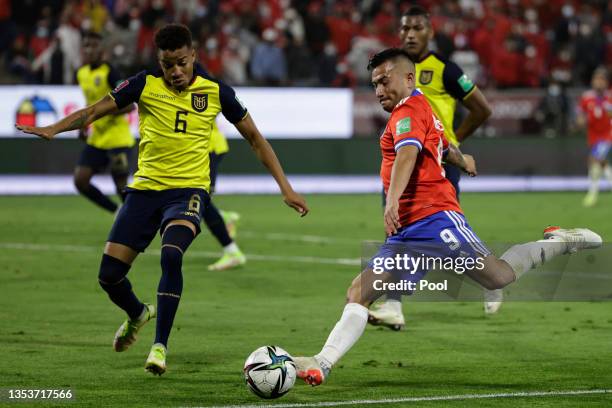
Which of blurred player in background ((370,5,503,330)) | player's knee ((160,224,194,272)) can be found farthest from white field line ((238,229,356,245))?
player's knee ((160,224,194,272))

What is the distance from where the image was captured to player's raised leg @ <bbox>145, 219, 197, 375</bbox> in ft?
25.5

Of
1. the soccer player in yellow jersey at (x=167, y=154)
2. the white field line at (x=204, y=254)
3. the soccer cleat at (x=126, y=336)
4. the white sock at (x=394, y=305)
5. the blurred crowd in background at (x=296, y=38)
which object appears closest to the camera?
the soccer player in yellow jersey at (x=167, y=154)

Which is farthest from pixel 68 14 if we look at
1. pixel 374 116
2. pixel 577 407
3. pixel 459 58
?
pixel 577 407

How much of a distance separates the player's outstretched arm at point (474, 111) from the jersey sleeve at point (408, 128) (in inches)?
126

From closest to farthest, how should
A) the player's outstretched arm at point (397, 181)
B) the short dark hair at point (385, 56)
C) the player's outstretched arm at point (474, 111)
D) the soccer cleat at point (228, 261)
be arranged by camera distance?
the player's outstretched arm at point (397, 181) → the short dark hair at point (385, 56) → the player's outstretched arm at point (474, 111) → the soccer cleat at point (228, 261)

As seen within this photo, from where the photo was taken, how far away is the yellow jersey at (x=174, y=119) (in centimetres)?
827

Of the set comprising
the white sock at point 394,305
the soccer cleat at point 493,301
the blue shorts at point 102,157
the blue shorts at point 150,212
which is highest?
the blue shorts at point 150,212

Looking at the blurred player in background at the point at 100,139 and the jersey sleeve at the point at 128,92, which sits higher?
the jersey sleeve at the point at 128,92

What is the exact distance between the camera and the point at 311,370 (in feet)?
22.0

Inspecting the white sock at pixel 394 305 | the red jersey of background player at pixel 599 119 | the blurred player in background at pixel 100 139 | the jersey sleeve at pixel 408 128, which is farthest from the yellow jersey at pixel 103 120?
the red jersey of background player at pixel 599 119

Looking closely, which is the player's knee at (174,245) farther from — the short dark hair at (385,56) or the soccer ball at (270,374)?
the short dark hair at (385,56)

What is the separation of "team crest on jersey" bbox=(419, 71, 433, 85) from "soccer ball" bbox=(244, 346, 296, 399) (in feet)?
13.0

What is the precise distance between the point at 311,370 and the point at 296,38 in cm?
2233

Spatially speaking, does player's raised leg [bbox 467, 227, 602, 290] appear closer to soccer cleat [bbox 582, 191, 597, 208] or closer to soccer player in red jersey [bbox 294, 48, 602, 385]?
soccer player in red jersey [bbox 294, 48, 602, 385]
